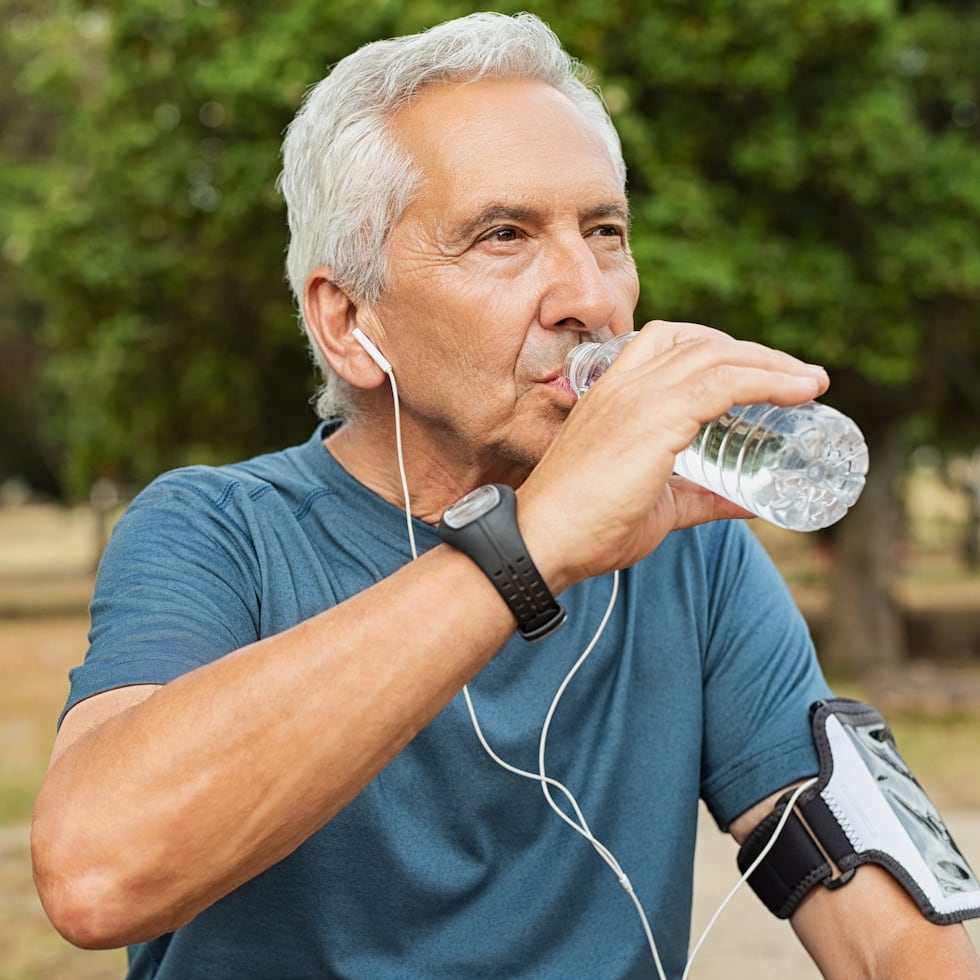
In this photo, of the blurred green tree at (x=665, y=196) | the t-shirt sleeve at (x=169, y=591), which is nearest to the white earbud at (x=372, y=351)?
the t-shirt sleeve at (x=169, y=591)

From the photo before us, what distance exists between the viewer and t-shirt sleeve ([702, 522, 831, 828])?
216cm

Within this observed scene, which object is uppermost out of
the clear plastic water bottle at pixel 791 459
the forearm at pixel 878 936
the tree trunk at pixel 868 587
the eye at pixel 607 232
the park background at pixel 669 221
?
the eye at pixel 607 232

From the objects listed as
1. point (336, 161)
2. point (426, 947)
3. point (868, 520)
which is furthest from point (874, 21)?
point (426, 947)

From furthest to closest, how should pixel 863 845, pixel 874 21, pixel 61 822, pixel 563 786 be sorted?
pixel 874 21 → pixel 563 786 → pixel 863 845 → pixel 61 822

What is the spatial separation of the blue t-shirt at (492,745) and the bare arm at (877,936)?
0.62 feet

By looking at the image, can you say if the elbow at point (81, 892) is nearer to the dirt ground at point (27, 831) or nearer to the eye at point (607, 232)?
the dirt ground at point (27, 831)

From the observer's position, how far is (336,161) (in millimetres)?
2297

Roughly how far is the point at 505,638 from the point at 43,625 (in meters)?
21.4

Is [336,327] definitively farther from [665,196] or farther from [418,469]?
[665,196]

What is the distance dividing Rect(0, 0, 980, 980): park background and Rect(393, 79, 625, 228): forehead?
570cm

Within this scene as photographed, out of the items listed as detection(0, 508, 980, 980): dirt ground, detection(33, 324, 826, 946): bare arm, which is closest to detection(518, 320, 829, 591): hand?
detection(33, 324, 826, 946): bare arm

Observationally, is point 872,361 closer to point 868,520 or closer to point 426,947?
point 868,520

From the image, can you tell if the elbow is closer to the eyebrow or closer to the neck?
the neck

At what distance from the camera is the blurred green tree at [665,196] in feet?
34.7
